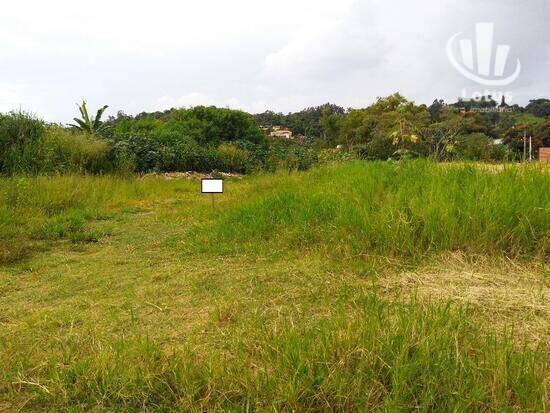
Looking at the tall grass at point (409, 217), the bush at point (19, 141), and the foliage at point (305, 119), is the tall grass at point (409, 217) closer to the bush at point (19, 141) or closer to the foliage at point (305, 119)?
the bush at point (19, 141)

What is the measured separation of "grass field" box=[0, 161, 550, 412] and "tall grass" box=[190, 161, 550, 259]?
2 cm

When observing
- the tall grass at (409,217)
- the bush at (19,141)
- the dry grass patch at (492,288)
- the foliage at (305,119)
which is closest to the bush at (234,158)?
the bush at (19,141)

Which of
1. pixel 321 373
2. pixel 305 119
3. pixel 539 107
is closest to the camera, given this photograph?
pixel 321 373

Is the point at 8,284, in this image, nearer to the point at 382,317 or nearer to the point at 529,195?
the point at 382,317

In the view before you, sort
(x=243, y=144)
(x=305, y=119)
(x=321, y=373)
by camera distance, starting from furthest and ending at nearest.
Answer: (x=305, y=119), (x=243, y=144), (x=321, y=373)

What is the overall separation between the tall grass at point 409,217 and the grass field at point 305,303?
18 mm

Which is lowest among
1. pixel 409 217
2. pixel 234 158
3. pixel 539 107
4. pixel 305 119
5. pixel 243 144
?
pixel 409 217

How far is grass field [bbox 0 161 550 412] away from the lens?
145 cm

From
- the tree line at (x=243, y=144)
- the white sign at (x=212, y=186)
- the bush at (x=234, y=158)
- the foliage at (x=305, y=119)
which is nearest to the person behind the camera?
the white sign at (x=212, y=186)

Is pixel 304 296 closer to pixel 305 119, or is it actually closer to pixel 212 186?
pixel 212 186

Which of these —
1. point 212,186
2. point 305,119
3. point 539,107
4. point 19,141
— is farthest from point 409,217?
point 305,119

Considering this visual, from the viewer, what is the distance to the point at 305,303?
91.2 inches

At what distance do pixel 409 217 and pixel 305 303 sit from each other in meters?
1.46

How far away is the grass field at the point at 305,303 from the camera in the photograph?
145 cm
